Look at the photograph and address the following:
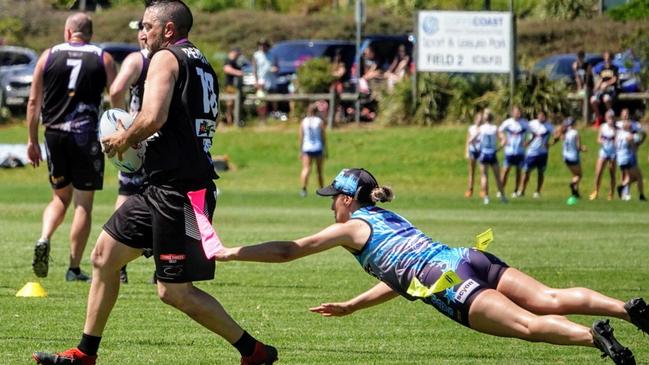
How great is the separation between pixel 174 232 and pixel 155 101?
712mm

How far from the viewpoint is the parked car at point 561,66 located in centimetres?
3978

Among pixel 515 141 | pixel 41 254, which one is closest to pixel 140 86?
pixel 41 254

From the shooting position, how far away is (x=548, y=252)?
1695 centimetres

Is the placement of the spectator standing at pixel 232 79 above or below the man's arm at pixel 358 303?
below

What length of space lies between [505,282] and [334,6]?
2139 inches

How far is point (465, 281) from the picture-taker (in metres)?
7.60

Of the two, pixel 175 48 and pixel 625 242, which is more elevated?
pixel 175 48

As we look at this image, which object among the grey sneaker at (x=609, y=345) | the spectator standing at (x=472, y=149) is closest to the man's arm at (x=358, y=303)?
the grey sneaker at (x=609, y=345)

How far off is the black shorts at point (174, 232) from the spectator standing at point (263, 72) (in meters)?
32.3

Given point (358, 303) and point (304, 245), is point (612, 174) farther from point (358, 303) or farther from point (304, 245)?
point (304, 245)

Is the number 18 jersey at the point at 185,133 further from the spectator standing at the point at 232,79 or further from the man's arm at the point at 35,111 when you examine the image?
the spectator standing at the point at 232,79

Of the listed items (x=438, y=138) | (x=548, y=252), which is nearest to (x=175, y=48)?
(x=548, y=252)

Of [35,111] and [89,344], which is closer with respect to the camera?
[89,344]

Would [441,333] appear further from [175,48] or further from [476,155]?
[476,155]
